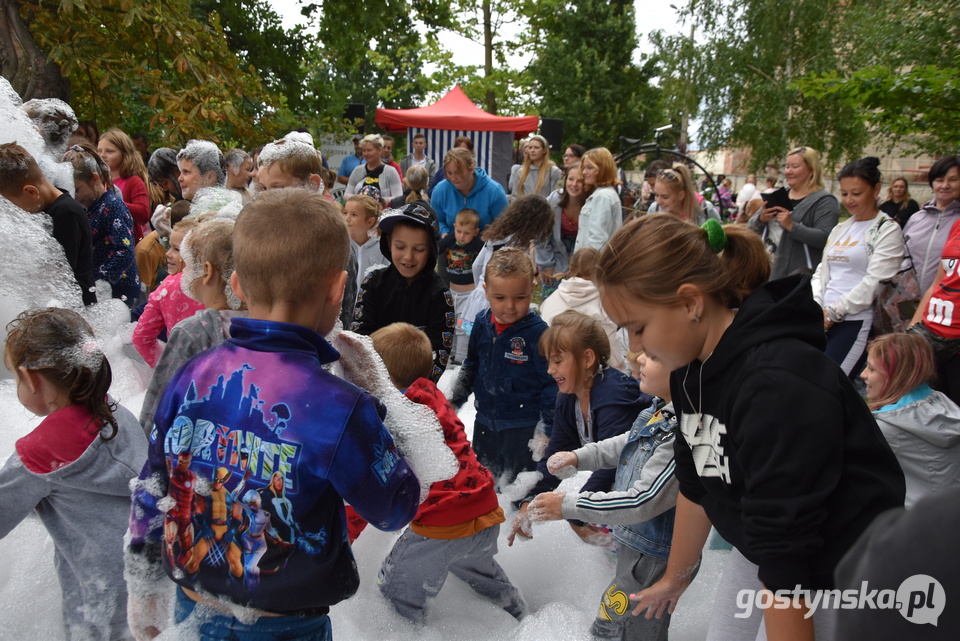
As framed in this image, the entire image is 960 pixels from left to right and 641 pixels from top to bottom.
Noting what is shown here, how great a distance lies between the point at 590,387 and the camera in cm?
281

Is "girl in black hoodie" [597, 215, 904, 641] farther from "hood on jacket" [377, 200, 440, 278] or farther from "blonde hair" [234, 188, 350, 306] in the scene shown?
"hood on jacket" [377, 200, 440, 278]

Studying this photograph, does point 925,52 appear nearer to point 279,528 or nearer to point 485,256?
point 485,256

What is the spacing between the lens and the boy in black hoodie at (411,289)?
351 cm

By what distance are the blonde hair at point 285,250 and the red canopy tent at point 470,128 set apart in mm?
11005

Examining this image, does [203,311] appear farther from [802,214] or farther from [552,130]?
[552,130]

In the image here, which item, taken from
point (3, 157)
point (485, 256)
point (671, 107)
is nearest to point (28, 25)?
point (3, 157)

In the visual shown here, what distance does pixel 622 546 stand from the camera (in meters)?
2.35

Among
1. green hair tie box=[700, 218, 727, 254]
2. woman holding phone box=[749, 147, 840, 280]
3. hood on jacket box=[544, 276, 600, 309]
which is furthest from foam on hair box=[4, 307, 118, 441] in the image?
woman holding phone box=[749, 147, 840, 280]

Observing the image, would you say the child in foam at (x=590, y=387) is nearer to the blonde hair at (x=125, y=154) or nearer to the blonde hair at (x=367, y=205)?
the blonde hair at (x=367, y=205)

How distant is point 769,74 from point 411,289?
22122 millimetres

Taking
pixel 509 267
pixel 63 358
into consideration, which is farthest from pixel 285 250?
pixel 509 267

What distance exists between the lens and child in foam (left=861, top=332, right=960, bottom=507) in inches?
112

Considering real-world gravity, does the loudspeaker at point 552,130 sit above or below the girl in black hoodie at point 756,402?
below

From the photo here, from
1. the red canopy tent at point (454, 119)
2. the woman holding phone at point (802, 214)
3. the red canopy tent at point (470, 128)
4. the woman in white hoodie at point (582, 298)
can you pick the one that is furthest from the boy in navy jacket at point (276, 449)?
the red canopy tent at point (454, 119)
